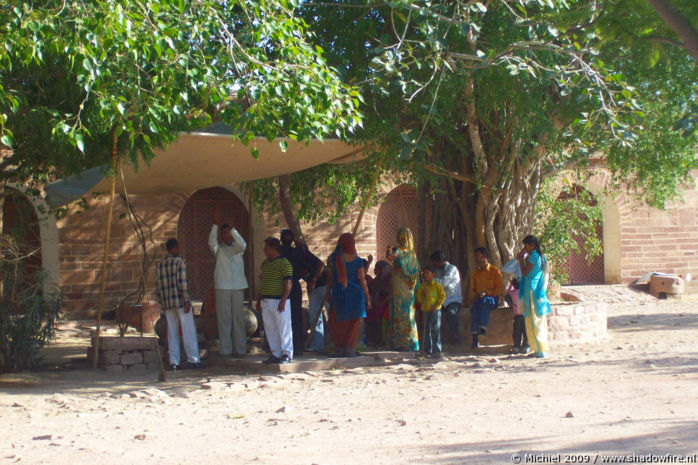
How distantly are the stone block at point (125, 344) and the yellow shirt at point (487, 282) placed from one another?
3701 millimetres

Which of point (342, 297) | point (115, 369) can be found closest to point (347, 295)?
point (342, 297)

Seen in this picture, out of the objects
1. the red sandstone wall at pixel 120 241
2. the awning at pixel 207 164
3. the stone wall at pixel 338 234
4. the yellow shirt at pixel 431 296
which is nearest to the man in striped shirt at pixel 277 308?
the awning at pixel 207 164

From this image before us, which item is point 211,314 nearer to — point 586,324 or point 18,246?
point 18,246

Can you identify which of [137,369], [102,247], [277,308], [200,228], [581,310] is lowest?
[137,369]

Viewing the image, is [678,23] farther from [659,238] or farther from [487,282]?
[659,238]

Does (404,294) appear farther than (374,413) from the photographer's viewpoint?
Yes

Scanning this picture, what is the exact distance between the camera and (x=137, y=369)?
325 inches

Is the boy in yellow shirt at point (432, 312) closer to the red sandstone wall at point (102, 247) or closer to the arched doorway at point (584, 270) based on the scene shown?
the red sandstone wall at point (102, 247)

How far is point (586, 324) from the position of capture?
962 centimetres

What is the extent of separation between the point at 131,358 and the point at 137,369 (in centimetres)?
14

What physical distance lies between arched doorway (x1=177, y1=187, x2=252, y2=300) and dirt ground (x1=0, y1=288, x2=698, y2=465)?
5.78 m

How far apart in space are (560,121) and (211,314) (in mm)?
4929

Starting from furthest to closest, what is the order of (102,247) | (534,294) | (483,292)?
(102,247) < (483,292) < (534,294)

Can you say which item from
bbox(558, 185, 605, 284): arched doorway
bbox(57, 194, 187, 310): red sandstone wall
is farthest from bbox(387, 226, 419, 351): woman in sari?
bbox(558, 185, 605, 284): arched doorway
